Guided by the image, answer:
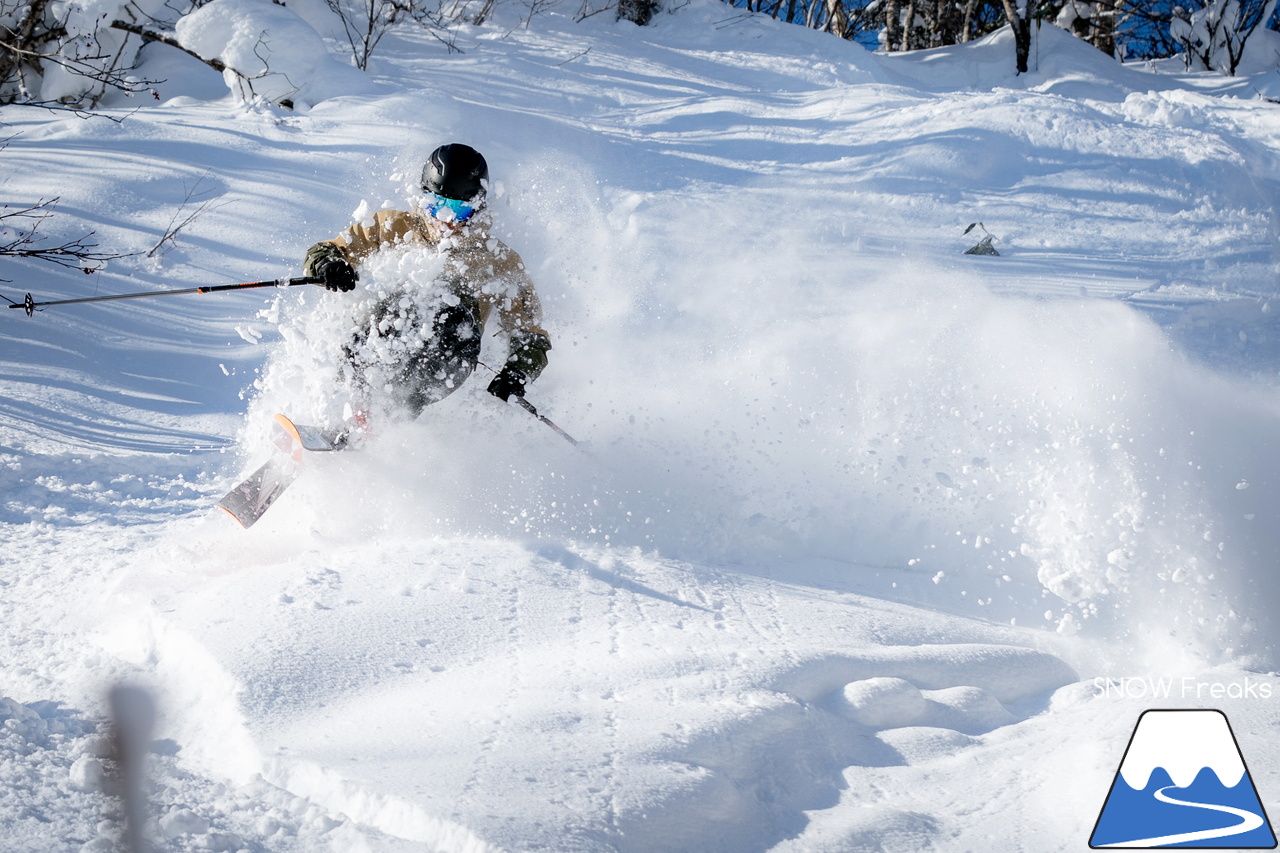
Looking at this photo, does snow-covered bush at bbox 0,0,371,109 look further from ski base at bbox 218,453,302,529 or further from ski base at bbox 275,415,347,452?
ski base at bbox 218,453,302,529

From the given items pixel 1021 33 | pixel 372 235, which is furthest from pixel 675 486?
pixel 1021 33

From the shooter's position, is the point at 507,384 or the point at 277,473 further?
the point at 507,384

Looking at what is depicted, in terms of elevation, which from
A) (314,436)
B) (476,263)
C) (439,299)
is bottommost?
(314,436)

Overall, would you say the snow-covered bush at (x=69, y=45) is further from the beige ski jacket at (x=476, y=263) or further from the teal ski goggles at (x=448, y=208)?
the teal ski goggles at (x=448, y=208)

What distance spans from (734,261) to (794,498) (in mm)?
3179

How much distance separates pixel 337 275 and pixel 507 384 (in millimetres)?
946

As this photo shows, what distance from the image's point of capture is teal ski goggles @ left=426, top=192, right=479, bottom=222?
4.07 meters

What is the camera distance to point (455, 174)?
401 cm

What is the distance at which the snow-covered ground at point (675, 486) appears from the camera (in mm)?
2189

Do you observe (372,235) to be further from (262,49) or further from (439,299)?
(262,49)

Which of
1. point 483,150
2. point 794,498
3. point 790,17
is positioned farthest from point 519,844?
point 790,17

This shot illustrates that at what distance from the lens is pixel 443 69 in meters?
9.55

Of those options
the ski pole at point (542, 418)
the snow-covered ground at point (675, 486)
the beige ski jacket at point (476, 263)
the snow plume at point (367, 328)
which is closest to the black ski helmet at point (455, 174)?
the beige ski jacket at point (476, 263)

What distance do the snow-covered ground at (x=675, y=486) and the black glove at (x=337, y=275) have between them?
32cm
